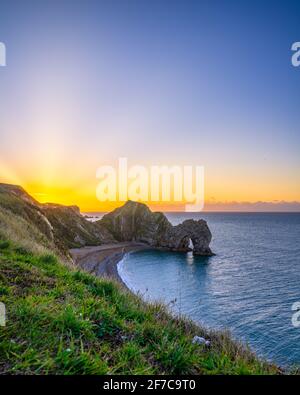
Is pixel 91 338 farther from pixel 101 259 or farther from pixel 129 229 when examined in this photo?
pixel 129 229

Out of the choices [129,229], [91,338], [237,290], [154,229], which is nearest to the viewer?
[91,338]

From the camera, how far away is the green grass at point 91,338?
3.51 metres

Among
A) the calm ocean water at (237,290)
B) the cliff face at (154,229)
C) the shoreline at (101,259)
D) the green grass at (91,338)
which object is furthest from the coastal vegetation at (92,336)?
the cliff face at (154,229)

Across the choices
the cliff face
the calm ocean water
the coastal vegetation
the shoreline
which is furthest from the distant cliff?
the coastal vegetation

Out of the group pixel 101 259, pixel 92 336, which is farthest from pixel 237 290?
pixel 92 336

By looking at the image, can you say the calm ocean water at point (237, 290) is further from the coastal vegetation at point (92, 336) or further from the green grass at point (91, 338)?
the green grass at point (91, 338)

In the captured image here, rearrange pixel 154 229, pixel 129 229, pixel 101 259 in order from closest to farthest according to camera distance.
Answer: pixel 101 259, pixel 154 229, pixel 129 229

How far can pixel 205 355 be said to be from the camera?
4.79 m

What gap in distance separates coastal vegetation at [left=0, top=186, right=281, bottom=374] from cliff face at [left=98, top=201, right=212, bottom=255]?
250 ft

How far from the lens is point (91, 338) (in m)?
4.27

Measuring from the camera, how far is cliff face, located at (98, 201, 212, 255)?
84125 mm

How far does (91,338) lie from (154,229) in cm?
9749
